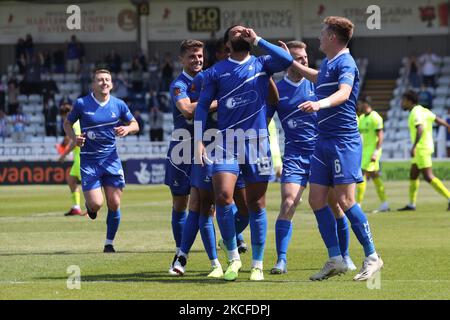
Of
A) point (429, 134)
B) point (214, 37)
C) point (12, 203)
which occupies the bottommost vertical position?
point (12, 203)

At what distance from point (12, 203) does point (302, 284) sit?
56.5ft

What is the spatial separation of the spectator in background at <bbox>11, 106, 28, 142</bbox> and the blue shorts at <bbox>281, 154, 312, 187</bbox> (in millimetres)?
30769

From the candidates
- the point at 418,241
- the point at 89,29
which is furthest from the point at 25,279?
the point at 89,29

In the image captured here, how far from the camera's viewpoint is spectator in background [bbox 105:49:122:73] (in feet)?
154

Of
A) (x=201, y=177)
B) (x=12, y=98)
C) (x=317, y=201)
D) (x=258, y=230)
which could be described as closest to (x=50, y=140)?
(x=12, y=98)

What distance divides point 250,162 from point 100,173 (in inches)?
173

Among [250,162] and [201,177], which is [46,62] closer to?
[201,177]

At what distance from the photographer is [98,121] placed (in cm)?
1551

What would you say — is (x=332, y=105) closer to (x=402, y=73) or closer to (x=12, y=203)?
(x=12, y=203)

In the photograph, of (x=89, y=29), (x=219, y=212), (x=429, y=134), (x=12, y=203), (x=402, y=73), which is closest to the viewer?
(x=219, y=212)

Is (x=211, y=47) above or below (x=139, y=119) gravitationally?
above

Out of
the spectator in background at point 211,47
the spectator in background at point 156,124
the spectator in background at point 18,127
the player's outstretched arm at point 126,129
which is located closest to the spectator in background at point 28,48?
the spectator in background at point 18,127
